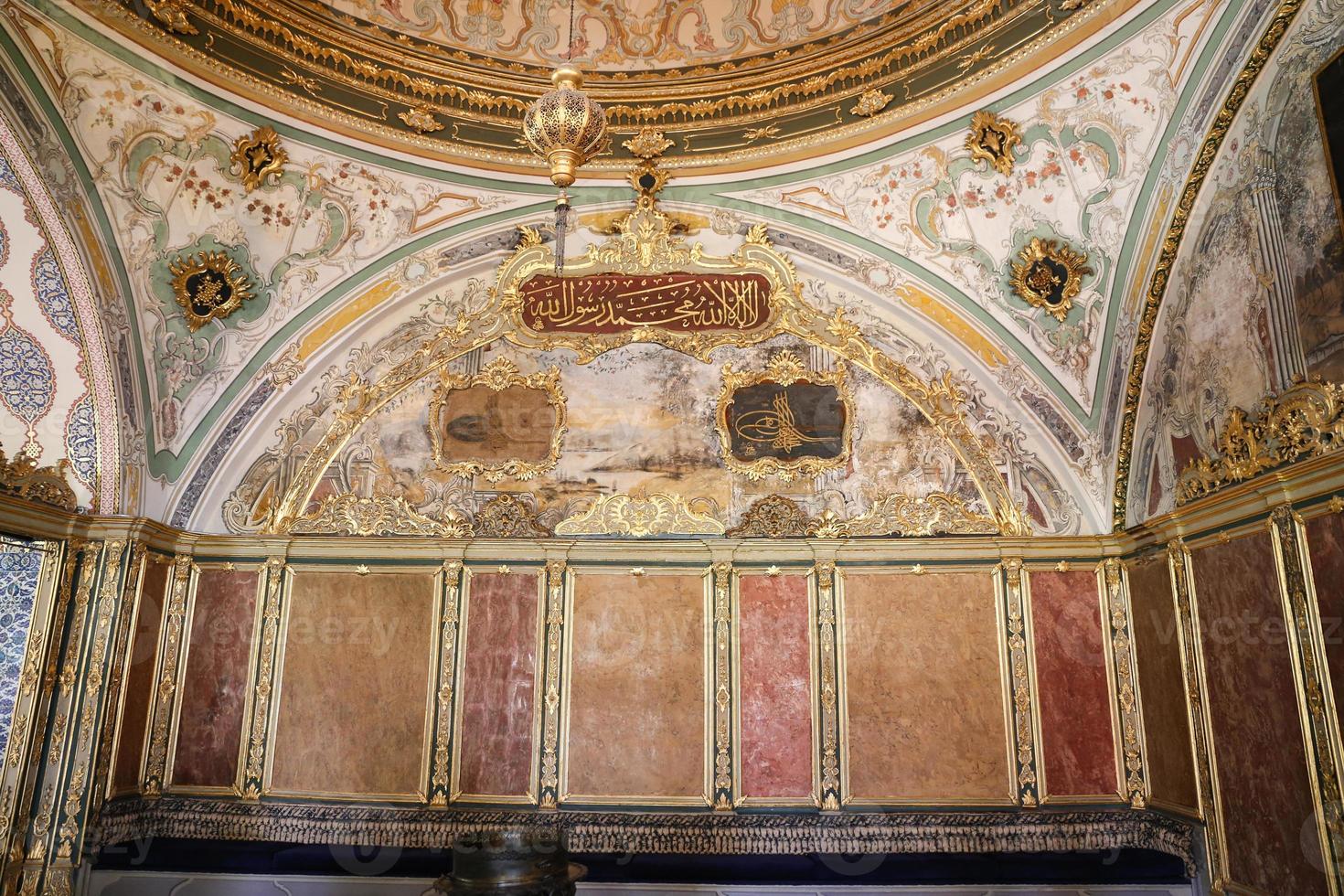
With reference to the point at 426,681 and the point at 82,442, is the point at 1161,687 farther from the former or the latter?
the point at 82,442

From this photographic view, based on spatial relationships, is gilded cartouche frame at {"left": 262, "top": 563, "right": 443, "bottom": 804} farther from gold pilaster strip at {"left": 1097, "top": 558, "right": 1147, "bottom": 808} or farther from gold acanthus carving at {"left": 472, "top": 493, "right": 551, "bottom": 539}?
gold pilaster strip at {"left": 1097, "top": 558, "right": 1147, "bottom": 808}

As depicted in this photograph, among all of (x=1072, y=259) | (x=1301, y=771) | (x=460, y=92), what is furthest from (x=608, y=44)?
(x=1301, y=771)

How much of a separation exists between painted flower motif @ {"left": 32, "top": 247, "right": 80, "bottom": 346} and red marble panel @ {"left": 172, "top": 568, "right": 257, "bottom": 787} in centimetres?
241

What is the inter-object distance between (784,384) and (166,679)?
6.22 meters

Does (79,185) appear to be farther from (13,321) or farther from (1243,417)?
(1243,417)

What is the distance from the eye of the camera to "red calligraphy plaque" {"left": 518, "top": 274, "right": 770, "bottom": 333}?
9.09 m

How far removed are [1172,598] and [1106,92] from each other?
3.92 meters

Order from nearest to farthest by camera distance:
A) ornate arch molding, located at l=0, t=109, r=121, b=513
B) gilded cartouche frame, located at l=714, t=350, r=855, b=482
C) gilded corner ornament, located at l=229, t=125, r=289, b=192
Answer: ornate arch molding, located at l=0, t=109, r=121, b=513, gilded corner ornament, located at l=229, t=125, r=289, b=192, gilded cartouche frame, located at l=714, t=350, r=855, b=482

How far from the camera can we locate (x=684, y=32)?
7.86 metres

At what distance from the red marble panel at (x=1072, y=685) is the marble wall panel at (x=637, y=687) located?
2.96m

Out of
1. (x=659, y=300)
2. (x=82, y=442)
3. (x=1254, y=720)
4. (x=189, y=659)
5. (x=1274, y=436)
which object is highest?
(x=659, y=300)

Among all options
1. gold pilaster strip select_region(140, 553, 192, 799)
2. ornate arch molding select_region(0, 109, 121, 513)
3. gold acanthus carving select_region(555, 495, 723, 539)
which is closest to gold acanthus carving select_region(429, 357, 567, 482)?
gold acanthus carving select_region(555, 495, 723, 539)

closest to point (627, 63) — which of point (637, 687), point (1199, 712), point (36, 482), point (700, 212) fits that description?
point (700, 212)

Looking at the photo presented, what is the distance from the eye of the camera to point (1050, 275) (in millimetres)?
7953
